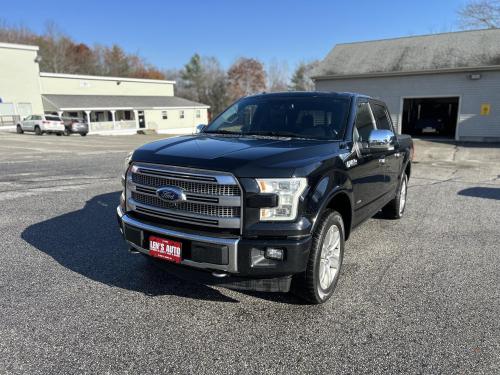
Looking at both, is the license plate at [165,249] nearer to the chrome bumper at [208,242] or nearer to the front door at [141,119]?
the chrome bumper at [208,242]

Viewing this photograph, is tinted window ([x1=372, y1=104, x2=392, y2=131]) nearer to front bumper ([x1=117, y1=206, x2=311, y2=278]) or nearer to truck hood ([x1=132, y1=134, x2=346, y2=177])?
truck hood ([x1=132, y1=134, x2=346, y2=177])

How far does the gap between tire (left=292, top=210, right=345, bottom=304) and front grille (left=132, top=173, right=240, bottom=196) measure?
2.61ft

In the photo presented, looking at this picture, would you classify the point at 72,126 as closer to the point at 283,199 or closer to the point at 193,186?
the point at 193,186

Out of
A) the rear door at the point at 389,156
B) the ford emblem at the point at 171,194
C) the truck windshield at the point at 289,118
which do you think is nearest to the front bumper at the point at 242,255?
the ford emblem at the point at 171,194

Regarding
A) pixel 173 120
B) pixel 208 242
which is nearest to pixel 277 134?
pixel 208 242

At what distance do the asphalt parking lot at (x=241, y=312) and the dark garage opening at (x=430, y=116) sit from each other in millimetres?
20073

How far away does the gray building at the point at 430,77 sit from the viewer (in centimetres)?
2025

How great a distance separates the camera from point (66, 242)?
16.1 feet

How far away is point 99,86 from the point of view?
4200cm

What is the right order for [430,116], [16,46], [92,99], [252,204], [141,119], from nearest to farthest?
[252,204]
[430,116]
[16,46]
[92,99]
[141,119]

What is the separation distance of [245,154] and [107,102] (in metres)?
40.4

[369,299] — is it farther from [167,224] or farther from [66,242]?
[66,242]

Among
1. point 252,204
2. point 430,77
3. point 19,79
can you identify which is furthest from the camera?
point 19,79

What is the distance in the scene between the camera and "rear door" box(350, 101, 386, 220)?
Result: 160 inches
